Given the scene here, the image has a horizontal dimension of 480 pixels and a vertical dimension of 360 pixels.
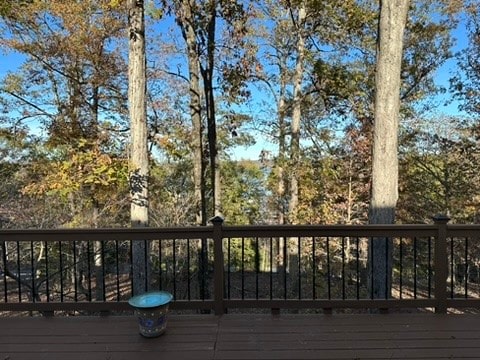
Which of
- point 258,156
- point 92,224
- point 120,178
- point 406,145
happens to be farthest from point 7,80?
point 406,145

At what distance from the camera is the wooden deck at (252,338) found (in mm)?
2477

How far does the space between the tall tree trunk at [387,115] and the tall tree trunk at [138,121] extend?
11.0ft

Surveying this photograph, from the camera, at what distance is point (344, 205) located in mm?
11961

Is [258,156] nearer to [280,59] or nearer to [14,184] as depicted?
[280,59]

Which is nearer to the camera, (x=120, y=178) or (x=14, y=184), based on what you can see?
(x=120, y=178)

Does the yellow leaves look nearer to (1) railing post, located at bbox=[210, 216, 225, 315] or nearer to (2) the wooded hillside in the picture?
(2) the wooded hillside

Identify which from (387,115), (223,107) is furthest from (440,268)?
(223,107)

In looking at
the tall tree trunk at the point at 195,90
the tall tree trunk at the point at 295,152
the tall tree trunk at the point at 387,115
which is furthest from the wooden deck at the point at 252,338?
the tall tree trunk at the point at 295,152

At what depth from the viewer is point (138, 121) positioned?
5.26m

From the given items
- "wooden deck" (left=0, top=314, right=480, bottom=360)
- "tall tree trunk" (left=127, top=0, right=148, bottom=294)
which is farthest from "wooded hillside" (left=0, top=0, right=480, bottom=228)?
"wooden deck" (left=0, top=314, right=480, bottom=360)

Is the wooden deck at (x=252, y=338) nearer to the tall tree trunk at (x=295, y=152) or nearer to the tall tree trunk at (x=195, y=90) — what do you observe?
the tall tree trunk at (x=195, y=90)

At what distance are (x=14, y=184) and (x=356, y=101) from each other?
963 centimetres

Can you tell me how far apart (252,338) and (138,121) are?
145 inches

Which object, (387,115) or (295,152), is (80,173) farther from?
(295,152)
